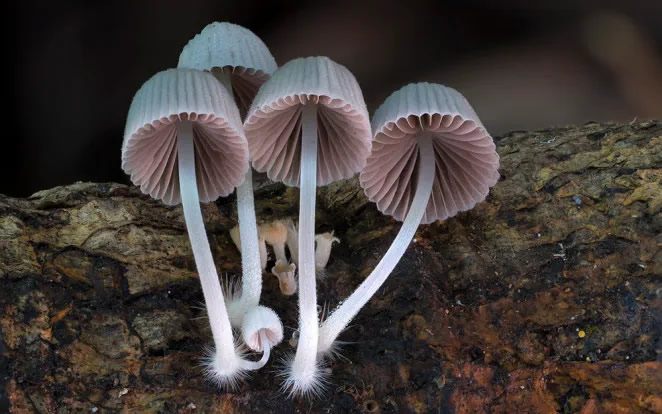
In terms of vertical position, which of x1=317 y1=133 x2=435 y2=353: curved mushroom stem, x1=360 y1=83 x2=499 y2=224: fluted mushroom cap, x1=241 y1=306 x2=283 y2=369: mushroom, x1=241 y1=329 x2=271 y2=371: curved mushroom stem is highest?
x1=360 y1=83 x2=499 y2=224: fluted mushroom cap

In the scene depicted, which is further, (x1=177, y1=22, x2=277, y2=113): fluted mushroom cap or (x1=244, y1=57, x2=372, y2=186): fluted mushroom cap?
(x1=177, y1=22, x2=277, y2=113): fluted mushroom cap

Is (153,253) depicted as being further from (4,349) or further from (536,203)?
(536,203)

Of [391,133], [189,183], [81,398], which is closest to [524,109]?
[391,133]

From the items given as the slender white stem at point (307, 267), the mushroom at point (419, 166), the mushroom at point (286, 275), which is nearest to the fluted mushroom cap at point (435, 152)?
the mushroom at point (419, 166)

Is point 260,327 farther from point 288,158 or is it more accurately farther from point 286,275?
point 288,158

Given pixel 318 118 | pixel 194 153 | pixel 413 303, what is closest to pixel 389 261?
pixel 413 303

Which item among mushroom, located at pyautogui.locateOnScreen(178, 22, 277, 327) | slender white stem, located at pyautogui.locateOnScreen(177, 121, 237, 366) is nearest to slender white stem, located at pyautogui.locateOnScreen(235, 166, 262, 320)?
mushroom, located at pyautogui.locateOnScreen(178, 22, 277, 327)

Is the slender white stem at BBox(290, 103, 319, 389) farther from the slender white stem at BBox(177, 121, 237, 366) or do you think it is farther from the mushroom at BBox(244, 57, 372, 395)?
the slender white stem at BBox(177, 121, 237, 366)
